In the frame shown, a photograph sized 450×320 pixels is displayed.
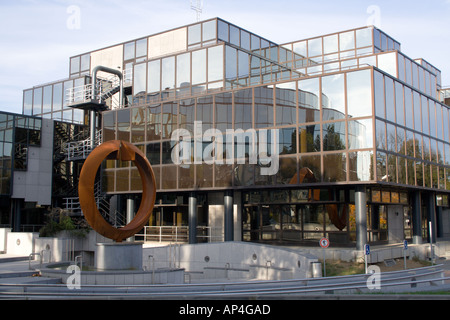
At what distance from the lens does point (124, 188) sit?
38719 mm

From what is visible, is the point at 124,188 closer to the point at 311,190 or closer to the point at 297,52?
the point at 311,190

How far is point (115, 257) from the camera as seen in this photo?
2172 centimetres

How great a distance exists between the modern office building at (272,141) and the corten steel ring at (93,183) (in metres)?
9.66

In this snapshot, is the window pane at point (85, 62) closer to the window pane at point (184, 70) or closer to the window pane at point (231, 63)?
the window pane at point (184, 70)

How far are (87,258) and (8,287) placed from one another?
20.0 meters

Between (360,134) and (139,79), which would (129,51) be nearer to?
(139,79)

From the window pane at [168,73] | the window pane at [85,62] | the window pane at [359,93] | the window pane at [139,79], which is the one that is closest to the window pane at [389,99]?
the window pane at [359,93]

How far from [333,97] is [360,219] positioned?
287 inches

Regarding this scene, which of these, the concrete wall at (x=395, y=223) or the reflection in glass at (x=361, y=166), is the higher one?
the reflection in glass at (x=361, y=166)

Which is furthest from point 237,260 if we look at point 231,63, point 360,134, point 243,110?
point 231,63

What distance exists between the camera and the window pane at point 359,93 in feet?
96.3

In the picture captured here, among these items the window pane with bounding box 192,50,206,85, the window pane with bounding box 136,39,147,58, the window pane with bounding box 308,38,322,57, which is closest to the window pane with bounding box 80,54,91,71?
the window pane with bounding box 136,39,147,58

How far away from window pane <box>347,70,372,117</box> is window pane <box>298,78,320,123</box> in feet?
6.42
